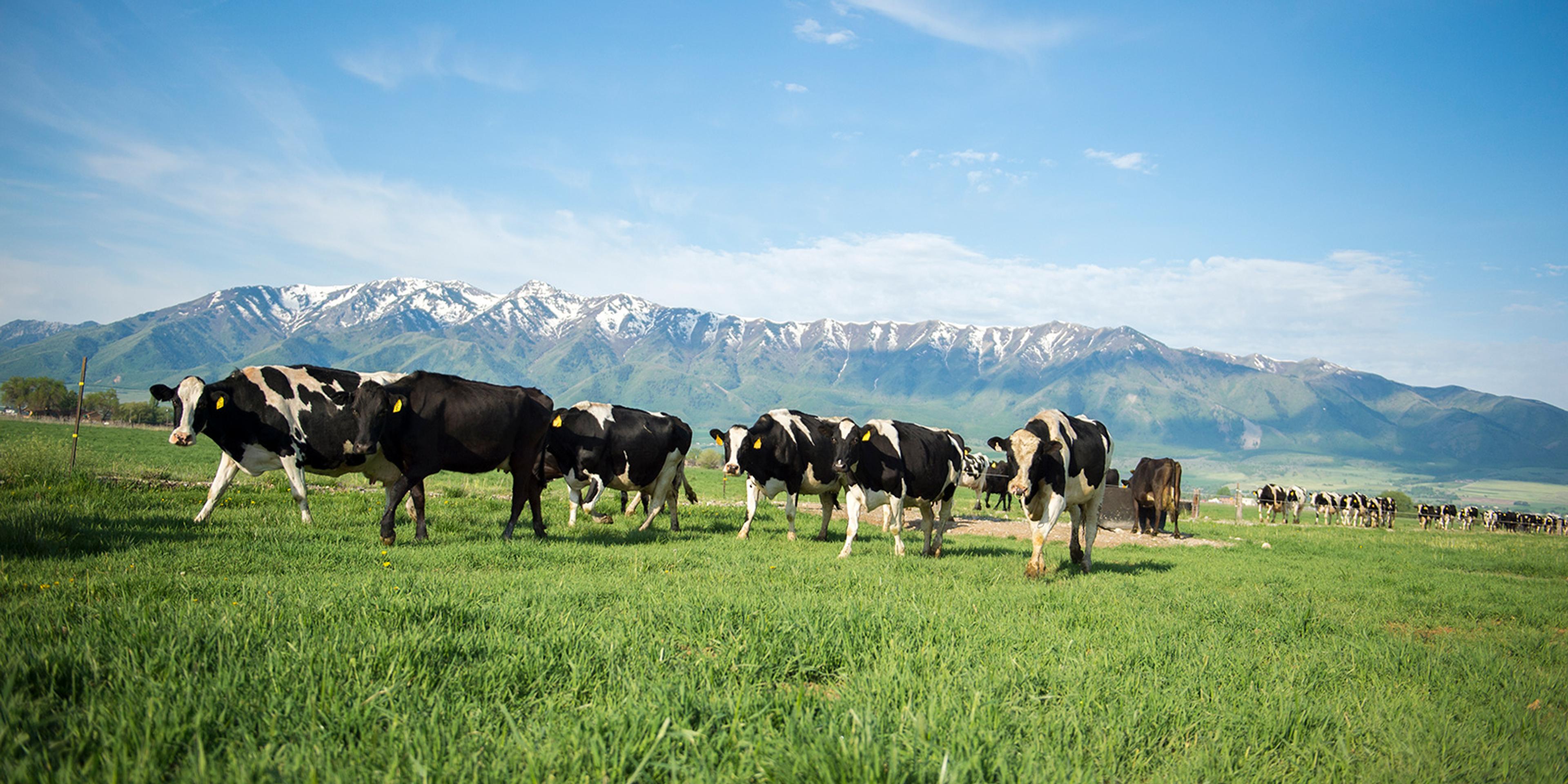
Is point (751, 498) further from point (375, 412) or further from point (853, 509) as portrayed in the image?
point (375, 412)

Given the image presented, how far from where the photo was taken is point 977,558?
12.9 meters

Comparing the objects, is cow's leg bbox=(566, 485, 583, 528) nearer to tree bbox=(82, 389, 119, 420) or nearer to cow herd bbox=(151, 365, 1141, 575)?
cow herd bbox=(151, 365, 1141, 575)

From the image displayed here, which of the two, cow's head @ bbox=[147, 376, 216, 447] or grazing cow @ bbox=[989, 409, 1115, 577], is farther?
cow's head @ bbox=[147, 376, 216, 447]

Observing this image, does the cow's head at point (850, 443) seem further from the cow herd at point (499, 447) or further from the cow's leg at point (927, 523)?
the cow's leg at point (927, 523)

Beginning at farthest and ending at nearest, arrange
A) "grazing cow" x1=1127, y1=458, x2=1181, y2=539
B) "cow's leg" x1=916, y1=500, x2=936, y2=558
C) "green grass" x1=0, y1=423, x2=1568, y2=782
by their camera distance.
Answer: "grazing cow" x1=1127, y1=458, x2=1181, y2=539 < "cow's leg" x1=916, y1=500, x2=936, y2=558 < "green grass" x1=0, y1=423, x2=1568, y2=782

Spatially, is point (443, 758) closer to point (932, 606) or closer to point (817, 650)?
point (817, 650)

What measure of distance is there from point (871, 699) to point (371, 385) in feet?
34.2

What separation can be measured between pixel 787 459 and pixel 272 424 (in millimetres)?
9482

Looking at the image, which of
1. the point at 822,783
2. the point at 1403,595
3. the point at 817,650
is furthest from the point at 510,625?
the point at 1403,595

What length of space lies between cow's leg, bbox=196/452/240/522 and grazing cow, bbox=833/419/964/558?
999 cm

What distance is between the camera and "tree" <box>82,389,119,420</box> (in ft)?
344

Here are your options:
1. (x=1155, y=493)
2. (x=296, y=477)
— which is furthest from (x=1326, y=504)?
(x=296, y=477)

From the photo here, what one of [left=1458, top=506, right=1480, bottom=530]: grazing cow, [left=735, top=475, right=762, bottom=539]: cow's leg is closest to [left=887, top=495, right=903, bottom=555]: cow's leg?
[left=735, top=475, right=762, bottom=539]: cow's leg

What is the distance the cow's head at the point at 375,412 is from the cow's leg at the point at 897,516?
27.5ft
